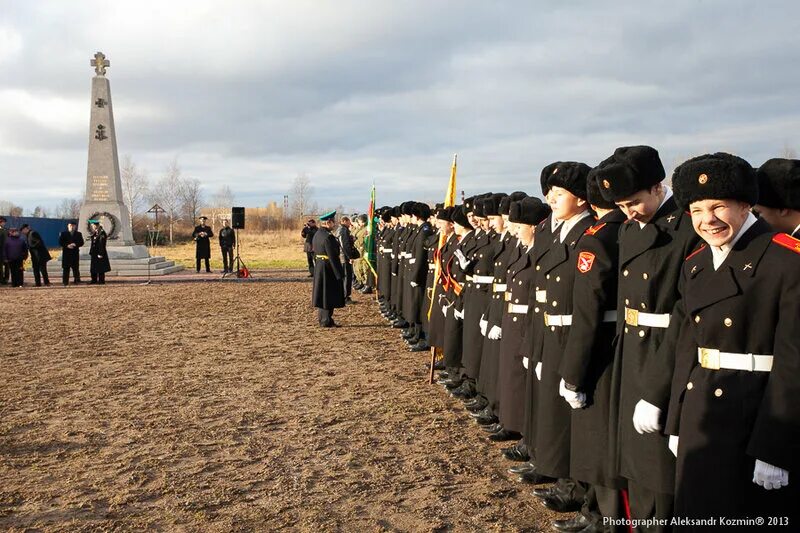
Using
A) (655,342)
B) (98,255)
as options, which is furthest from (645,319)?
(98,255)

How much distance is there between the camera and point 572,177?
3793 millimetres

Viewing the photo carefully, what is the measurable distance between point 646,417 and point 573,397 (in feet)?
1.92

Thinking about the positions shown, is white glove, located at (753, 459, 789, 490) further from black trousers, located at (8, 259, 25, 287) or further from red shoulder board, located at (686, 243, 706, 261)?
black trousers, located at (8, 259, 25, 287)

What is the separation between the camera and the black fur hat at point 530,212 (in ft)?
15.2

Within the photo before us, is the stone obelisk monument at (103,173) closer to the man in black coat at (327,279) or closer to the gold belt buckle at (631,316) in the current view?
the man in black coat at (327,279)

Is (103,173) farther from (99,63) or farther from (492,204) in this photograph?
(492,204)

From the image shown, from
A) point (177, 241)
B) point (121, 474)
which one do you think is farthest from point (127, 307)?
point (177, 241)

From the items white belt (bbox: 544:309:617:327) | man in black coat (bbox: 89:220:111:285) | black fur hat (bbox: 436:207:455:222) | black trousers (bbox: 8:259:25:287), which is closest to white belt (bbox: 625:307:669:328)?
white belt (bbox: 544:309:617:327)

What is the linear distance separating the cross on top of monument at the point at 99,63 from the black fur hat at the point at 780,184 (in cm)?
2272

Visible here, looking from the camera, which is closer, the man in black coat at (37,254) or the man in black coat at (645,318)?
the man in black coat at (645,318)

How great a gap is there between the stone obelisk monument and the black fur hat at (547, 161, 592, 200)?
20424 mm

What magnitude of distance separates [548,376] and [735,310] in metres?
1.47

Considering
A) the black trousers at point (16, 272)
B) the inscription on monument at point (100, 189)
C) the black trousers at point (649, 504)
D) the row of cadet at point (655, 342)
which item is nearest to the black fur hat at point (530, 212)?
the row of cadet at point (655, 342)

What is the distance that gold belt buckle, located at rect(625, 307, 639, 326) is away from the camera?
2.96m
